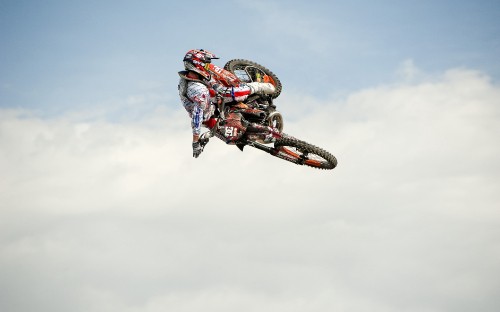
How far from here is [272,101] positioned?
26.1m

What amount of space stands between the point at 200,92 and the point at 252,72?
3914 millimetres

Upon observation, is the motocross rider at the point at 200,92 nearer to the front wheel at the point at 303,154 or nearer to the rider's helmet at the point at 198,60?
the rider's helmet at the point at 198,60

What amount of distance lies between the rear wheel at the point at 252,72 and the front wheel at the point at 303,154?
85.4 inches

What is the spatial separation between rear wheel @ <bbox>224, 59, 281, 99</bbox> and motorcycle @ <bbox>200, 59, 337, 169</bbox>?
3.0 inches

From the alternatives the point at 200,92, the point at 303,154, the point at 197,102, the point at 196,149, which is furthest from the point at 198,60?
the point at 303,154

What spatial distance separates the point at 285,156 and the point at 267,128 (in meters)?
1.34

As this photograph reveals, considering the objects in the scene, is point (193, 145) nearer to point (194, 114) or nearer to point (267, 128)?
point (194, 114)

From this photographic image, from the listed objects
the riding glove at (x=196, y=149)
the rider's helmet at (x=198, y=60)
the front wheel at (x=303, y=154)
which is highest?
the rider's helmet at (x=198, y=60)

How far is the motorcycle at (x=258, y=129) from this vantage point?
24339 mm

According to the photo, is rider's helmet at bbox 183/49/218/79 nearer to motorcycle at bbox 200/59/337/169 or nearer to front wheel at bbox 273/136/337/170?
motorcycle at bbox 200/59/337/169

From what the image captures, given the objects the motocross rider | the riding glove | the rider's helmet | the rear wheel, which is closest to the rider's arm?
the motocross rider

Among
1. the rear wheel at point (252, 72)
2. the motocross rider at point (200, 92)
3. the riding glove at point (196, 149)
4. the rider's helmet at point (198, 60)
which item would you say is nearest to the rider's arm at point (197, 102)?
the motocross rider at point (200, 92)

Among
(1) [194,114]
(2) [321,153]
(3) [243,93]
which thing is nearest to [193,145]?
(1) [194,114]

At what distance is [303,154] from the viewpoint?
2562 cm
